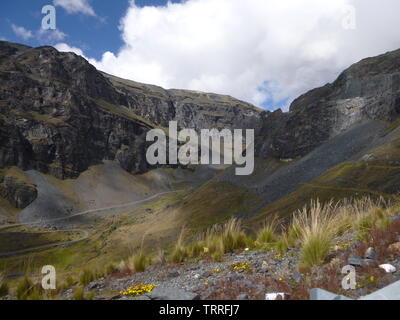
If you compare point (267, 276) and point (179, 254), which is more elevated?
point (267, 276)

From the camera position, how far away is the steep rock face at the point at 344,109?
69375 mm

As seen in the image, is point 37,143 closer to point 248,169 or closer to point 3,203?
point 3,203

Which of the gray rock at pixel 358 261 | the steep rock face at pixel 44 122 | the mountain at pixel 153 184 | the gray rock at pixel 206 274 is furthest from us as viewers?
the steep rock face at pixel 44 122

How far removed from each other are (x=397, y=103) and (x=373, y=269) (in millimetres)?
72132

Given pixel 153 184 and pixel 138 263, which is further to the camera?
pixel 153 184

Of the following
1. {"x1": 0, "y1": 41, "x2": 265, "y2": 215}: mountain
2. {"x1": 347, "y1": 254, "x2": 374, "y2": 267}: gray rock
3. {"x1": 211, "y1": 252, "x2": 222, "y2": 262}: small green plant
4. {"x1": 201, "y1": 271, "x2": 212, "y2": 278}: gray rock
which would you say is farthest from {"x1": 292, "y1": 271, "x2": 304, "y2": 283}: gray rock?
{"x1": 0, "y1": 41, "x2": 265, "y2": 215}: mountain

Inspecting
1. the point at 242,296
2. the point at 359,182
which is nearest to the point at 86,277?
the point at 242,296

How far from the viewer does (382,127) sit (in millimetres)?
62406

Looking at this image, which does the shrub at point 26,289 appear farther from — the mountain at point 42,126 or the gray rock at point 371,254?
the mountain at point 42,126

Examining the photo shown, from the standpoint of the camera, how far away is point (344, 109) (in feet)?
259

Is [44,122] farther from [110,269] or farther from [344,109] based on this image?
[110,269]

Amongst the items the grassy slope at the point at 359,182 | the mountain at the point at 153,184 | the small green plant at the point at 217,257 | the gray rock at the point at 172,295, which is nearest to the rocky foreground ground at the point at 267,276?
the gray rock at the point at 172,295

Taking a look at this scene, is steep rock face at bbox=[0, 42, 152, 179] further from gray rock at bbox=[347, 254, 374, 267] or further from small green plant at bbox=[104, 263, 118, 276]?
gray rock at bbox=[347, 254, 374, 267]

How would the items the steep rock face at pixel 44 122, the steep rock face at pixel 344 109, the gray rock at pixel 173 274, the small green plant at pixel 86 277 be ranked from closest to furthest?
the gray rock at pixel 173 274, the small green plant at pixel 86 277, the steep rock face at pixel 344 109, the steep rock face at pixel 44 122
